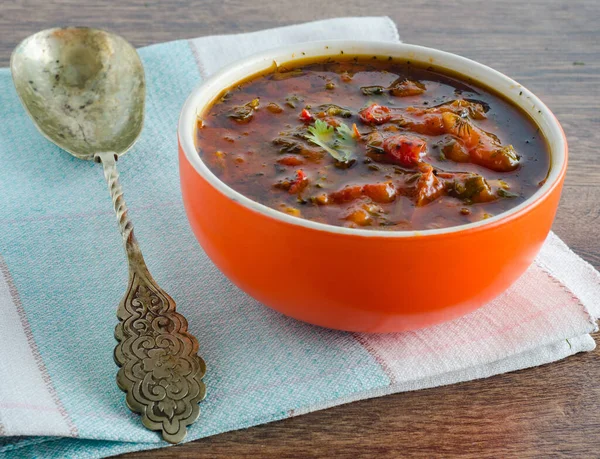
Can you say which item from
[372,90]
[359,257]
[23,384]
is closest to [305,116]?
[372,90]

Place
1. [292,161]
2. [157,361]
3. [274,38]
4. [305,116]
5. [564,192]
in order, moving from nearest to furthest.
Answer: [157,361] < [292,161] < [305,116] < [564,192] < [274,38]

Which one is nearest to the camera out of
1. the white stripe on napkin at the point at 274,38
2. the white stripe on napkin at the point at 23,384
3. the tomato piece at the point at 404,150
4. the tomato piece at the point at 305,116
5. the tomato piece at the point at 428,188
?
the white stripe on napkin at the point at 23,384

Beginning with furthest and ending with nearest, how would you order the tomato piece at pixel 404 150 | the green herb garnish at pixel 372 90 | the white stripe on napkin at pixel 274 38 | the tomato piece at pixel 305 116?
the white stripe on napkin at pixel 274 38, the green herb garnish at pixel 372 90, the tomato piece at pixel 305 116, the tomato piece at pixel 404 150

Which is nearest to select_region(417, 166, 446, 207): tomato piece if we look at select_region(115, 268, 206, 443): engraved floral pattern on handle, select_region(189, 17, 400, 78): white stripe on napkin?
select_region(115, 268, 206, 443): engraved floral pattern on handle

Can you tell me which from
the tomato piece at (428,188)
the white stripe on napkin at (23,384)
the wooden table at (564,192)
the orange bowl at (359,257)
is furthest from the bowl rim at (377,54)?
the white stripe on napkin at (23,384)

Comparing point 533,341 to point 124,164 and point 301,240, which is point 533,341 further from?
point 124,164

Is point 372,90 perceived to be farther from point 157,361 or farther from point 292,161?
point 157,361

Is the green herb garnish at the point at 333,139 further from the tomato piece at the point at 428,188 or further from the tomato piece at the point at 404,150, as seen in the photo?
the tomato piece at the point at 428,188
